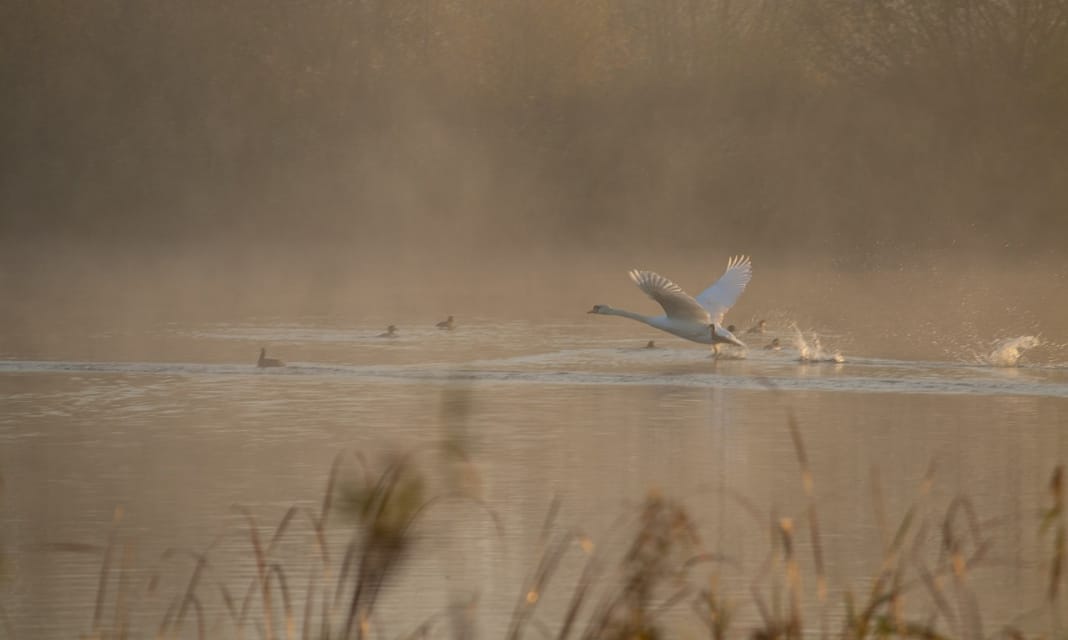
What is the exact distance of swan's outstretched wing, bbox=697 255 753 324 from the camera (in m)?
18.1

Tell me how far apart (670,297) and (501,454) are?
5.30 m

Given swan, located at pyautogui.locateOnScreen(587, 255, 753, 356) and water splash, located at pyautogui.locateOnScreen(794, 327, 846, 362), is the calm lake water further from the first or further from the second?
swan, located at pyautogui.locateOnScreen(587, 255, 753, 356)

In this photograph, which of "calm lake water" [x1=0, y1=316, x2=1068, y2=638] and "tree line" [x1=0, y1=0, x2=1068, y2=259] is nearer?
"calm lake water" [x1=0, y1=316, x2=1068, y2=638]

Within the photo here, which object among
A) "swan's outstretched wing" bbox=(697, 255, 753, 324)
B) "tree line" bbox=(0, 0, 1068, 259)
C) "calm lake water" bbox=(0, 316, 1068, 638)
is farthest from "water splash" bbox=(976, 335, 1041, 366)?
"tree line" bbox=(0, 0, 1068, 259)

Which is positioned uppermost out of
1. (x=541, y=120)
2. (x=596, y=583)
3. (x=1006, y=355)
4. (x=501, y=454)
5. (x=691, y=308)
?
(x=541, y=120)

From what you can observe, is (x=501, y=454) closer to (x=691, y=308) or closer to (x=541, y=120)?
(x=691, y=308)

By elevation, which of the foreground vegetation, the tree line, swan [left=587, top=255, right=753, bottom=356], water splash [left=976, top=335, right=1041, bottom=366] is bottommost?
the foreground vegetation

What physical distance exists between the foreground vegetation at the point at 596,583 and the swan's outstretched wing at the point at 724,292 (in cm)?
724

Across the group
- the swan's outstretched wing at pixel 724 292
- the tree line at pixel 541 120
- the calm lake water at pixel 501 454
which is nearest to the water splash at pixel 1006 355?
the calm lake water at pixel 501 454

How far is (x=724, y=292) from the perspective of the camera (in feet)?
60.4

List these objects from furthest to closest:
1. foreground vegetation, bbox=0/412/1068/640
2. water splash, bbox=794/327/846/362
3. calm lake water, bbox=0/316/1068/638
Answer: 1. water splash, bbox=794/327/846/362
2. calm lake water, bbox=0/316/1068/638
3. foreground vegetation, bbox=0/412/1068/640

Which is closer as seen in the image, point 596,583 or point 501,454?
point 596,583

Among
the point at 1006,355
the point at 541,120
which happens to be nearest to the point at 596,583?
the point at 1006,355

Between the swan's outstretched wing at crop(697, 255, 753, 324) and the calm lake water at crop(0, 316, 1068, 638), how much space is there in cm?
54
